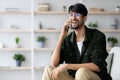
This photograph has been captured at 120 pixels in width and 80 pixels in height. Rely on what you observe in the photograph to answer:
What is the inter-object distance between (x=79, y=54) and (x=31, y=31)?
2.78 m

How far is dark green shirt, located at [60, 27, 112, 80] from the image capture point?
2.72 metres

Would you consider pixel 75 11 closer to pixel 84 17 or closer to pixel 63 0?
pixel 84 17

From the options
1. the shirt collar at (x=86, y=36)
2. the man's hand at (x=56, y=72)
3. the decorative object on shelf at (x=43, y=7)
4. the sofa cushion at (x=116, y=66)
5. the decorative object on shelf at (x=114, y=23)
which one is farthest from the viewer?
the decorative object on shelf at (x=114, y=23)

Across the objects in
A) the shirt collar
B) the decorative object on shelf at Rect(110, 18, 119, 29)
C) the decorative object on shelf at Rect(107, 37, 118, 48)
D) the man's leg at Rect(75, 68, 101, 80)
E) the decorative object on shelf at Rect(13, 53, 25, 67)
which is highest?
the shirt collar

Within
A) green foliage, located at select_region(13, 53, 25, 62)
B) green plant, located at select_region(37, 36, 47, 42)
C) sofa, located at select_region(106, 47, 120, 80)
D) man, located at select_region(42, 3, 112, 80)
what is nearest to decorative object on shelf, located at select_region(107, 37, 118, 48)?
green plant, located at select_region(37, 36, 47, 42)

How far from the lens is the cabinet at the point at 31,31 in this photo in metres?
5.57

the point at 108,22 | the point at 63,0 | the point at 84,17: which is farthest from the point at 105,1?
the point at 84,17

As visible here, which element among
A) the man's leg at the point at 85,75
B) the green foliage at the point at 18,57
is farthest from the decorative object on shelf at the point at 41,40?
the man's leg at the point at 85,75

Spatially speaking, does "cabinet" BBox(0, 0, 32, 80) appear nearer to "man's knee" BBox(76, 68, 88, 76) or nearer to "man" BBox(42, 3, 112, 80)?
"man" BBox(42, 3, 112, 80)

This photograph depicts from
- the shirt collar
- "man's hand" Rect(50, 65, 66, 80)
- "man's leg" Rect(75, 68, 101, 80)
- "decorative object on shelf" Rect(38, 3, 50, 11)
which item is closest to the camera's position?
"man's leg" Rect(75, 68, 101, 80)

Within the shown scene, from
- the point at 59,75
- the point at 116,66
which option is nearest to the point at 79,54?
the point at 59,75

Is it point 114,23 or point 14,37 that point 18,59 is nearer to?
point 14,37

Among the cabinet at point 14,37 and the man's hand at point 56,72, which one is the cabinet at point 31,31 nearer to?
the cabinet at point 14,37

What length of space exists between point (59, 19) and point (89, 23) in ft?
2.00
